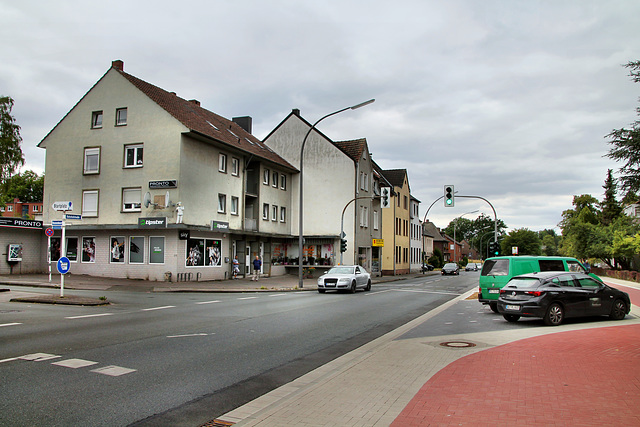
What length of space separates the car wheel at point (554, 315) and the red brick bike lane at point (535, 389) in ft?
11.5

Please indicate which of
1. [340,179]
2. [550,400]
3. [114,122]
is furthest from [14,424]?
[340,179]

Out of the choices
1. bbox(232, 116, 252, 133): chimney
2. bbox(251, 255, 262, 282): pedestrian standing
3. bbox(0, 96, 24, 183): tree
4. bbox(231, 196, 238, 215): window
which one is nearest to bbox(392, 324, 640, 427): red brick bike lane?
bbox(251, 255, 262, 282): pedestrian standing

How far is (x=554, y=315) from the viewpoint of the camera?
12.8 m

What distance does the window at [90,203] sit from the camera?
30.5m

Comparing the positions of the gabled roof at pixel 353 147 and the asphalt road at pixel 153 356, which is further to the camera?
the gabled roof at pixel 353 147

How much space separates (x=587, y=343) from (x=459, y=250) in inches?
5313

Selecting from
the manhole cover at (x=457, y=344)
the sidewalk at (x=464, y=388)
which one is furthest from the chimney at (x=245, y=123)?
the manhole cover at (x=457, y=344)

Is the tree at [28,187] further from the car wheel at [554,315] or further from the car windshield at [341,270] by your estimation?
the car wheel at [554,315]

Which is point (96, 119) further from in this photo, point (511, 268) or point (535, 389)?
point (535, 389)

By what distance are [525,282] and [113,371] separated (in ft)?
33.6

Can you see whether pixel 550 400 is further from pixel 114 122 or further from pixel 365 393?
pixel 114 122

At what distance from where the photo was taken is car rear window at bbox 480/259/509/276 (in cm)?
1619

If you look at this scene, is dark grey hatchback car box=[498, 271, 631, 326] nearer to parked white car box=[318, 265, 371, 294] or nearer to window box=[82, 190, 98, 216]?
parked white car box=[318, 265, 371, 294]

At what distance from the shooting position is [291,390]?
6.25 m
